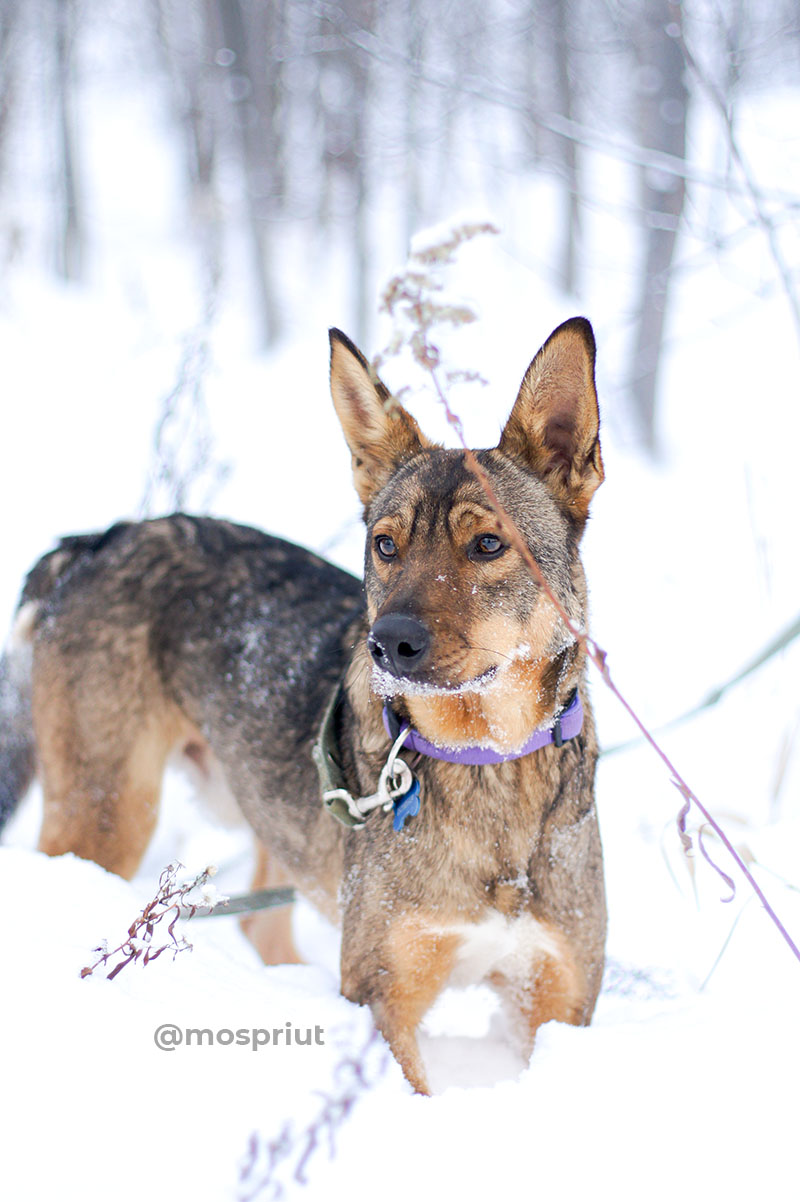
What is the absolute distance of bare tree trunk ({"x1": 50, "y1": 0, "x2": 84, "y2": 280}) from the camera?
65.2 ft

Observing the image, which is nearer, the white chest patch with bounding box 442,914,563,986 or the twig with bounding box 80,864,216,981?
the twig with bounding box 80,864,216,981

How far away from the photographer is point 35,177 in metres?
25.2

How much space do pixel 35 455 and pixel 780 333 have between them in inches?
421

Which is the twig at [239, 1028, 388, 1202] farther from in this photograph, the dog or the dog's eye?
the dog's eye

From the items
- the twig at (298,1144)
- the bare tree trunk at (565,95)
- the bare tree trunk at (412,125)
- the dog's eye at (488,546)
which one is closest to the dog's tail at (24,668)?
the dog's eye at (488,546)

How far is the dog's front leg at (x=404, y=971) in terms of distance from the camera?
7.49ft

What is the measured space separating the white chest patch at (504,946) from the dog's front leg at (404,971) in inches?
1.6

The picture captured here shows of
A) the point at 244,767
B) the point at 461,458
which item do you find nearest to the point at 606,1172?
the point at 461,458

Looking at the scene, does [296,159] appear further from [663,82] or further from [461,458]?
[461,458]

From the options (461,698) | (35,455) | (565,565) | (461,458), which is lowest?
(35,455)

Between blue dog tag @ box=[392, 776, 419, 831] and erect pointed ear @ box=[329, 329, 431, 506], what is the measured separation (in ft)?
2.99

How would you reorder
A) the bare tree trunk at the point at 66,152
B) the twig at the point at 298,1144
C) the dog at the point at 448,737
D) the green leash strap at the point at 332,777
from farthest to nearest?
the bare tree trunk at the point at 66,152
the green leash strap at the point at 332,777
the dog at the point at 448,737
the twig at the point at 298,1144

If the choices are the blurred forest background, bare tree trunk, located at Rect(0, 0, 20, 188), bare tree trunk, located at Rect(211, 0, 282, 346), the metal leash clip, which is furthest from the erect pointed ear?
bare tree trunk, located at Rect(0, 0, 20, 188)

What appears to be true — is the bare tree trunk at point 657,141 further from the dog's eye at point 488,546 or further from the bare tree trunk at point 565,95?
the dog's eye at point 488,546
